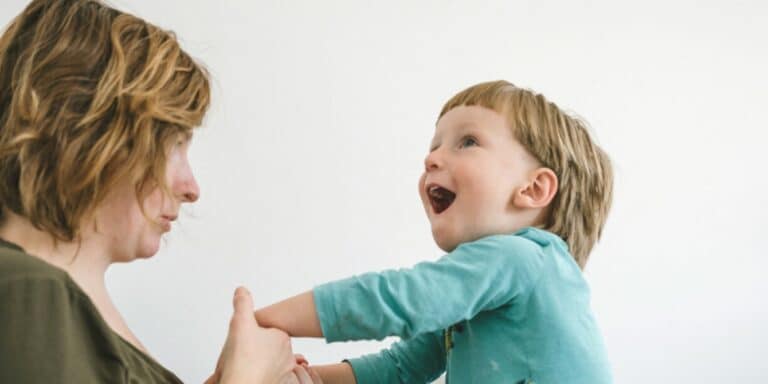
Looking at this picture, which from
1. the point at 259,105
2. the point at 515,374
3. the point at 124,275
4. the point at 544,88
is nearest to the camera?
the point at 515,374

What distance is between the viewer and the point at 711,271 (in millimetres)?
1516

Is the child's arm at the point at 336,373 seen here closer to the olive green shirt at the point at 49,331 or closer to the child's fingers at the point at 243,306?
the child's fingers at the point at 243,306

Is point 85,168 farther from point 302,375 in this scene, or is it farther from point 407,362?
point 407,362

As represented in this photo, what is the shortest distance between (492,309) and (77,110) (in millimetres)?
505

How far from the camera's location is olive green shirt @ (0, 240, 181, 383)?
58cm

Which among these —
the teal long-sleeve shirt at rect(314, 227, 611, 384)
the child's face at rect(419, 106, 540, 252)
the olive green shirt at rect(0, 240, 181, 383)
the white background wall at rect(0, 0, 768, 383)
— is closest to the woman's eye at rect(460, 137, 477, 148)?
the child's face at rect(419, 106, 540, 252)

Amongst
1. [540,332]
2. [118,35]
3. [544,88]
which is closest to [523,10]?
[544,88]

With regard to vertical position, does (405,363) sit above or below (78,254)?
below

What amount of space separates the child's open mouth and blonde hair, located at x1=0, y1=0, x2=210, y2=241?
37cm

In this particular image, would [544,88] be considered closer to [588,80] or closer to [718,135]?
[588,80]

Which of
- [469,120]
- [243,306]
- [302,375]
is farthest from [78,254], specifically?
[469,120]

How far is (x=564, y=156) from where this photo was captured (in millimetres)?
983

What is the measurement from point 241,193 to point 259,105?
0.16m

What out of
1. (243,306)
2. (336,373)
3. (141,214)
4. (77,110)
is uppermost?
(77,110)
